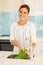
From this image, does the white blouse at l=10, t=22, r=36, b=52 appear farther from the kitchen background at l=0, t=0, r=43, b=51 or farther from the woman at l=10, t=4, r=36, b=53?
the kitchen background at l=0, t=0, r=43, b=51

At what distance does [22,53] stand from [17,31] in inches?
15.9

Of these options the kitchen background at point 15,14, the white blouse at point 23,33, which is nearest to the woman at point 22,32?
the white blouse at point 23,33

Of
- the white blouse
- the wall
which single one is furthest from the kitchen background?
the white blouse

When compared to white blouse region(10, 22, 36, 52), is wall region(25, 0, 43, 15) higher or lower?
higher

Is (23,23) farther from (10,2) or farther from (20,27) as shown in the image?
(10,2)

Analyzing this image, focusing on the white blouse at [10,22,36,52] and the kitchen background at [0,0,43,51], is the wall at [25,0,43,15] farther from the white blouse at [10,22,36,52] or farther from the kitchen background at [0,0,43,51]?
the white blouse at [10,22,36,52]

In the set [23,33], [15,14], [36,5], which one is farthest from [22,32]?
[15,14]

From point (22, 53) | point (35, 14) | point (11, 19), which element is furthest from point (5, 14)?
point (22, 53)

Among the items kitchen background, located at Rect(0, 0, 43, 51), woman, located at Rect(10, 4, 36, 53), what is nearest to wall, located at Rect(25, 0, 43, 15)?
kitchen background, located at Rect(0, 0, 43, 51)

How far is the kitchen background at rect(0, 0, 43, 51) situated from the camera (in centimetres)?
365

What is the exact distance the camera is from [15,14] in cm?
408

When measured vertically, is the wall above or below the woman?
above

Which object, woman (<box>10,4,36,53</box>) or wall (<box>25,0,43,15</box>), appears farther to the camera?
wall (<box>25,0,43,15</box>)

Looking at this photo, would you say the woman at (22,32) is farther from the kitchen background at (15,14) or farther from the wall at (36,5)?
the wall at (36,5)
